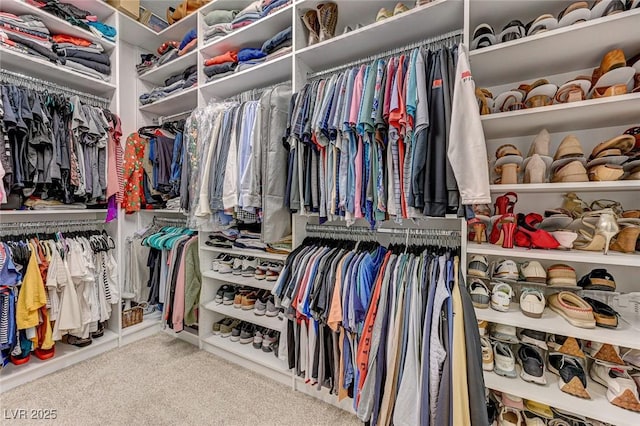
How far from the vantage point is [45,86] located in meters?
2.06

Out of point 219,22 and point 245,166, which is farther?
point 219,22

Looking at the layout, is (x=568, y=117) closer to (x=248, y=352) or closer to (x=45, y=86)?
(x=248, y=352)

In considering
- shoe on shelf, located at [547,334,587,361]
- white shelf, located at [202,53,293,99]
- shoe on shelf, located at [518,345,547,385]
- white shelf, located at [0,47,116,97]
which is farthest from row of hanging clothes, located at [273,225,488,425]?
white shelf, located at [0,47,116,97]

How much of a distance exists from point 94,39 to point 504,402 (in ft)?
11.6

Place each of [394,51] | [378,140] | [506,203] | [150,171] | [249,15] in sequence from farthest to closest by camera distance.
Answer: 1. [150,171]
2. [249,15]
3. [394,51]
4. [506,203]
5. [378,140]

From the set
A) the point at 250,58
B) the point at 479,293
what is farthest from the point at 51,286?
the point at 479,293

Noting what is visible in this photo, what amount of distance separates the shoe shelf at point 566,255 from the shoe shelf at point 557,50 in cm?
A: 87

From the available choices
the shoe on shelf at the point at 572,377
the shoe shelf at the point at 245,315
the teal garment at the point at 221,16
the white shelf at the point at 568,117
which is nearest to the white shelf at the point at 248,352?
the shoe shelf at the point at 245,315

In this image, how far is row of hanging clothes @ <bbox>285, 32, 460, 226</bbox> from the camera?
115 cm

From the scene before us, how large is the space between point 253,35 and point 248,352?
225cm

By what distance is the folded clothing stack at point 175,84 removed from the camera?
7.46 ft

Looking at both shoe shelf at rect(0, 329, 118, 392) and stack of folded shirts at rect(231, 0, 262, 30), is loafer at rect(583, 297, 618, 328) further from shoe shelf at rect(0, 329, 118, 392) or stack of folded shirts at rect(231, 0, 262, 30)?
shoe shelf at rect(0, 329, 118, 392)

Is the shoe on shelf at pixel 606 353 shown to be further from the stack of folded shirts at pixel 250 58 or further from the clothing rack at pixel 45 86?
the clothing rack at pixel 45 86

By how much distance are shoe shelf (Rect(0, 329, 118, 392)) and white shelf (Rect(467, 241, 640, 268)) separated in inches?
106
